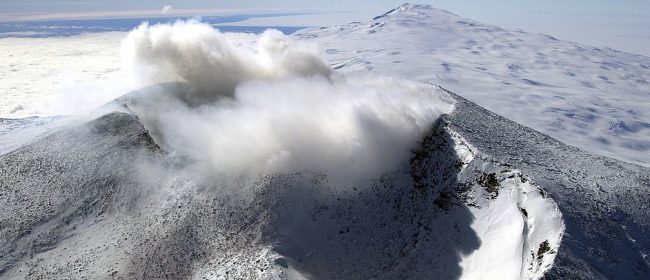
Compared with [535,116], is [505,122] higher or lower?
higher

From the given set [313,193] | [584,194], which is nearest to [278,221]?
[313,193]

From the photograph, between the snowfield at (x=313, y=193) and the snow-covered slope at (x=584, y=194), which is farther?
the snowfield at (x=313, y=193)

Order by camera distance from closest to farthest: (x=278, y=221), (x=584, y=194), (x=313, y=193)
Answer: (x=584, y=194) < (x=278, y=221) < (x=313, y=193)

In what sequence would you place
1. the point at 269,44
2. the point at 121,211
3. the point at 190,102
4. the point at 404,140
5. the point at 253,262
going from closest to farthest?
the point at 253,262
the point at 121,211
the point at 404,140
the point at 190,102
the point at 269,44

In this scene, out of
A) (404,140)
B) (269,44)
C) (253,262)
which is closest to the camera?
(253,262)

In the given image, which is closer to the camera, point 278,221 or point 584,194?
point 584,194

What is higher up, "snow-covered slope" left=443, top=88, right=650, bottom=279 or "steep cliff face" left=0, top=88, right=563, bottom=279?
"snow-covered slope" left=443, top=88, right=650, bottom=279

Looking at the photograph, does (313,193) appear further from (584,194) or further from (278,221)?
(584,194)

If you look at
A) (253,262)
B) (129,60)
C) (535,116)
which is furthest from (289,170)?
A: (535,116)

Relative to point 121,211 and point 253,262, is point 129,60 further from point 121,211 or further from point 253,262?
point 253,262

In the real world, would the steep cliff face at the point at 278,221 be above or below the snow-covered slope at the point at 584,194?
below

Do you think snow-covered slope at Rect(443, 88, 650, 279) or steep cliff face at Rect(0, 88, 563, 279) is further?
steep cliff face at Rect(0, 88, 563, 279)
